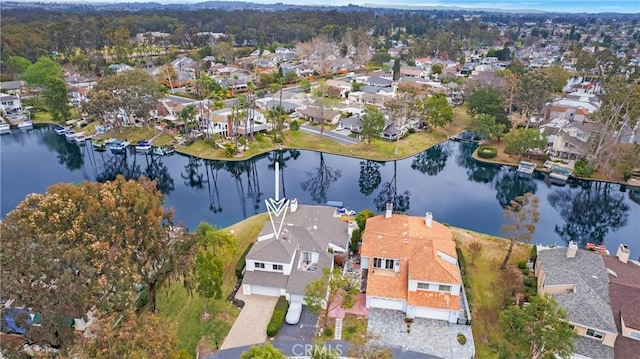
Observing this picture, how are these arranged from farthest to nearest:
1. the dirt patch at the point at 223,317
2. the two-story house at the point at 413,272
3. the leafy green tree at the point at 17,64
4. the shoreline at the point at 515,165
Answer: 1. the leafy green tree at the point at 17,64
2. the shoreline at the point at 515,165
3. the two-story house at the point at 413,272
4. the dirt patch at the point at 223,317

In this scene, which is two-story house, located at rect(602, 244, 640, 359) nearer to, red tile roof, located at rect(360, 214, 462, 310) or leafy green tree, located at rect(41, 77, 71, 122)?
red tile roof, located at rect(360, 214, 462, 310)

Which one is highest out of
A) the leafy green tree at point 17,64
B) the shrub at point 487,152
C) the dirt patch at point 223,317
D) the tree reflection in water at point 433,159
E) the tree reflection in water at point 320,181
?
the leafy green tree at point 17,64

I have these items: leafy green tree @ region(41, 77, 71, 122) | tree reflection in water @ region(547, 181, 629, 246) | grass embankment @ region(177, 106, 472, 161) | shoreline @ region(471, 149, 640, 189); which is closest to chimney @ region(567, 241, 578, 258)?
tree reflection in water @ region(547, 181, 629, 246)

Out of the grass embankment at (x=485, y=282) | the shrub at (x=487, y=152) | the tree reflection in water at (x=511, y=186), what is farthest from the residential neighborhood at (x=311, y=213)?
the shrub at (x=487, y=152)

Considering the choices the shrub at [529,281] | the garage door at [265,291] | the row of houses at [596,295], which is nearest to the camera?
the row of houses at [596,295]

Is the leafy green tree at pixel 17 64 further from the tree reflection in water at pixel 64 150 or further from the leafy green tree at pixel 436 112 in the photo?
the leafy green tree at pixel 436 112

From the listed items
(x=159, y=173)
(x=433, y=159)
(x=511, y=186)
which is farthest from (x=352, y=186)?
(x=159, y=173)

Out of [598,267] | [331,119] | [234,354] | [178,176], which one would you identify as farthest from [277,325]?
[331,119]

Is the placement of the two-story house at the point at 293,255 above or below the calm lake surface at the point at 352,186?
above

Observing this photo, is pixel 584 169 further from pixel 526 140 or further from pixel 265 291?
pixel 265 291

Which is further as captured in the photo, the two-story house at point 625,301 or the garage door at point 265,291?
the garage door at point 265,291
